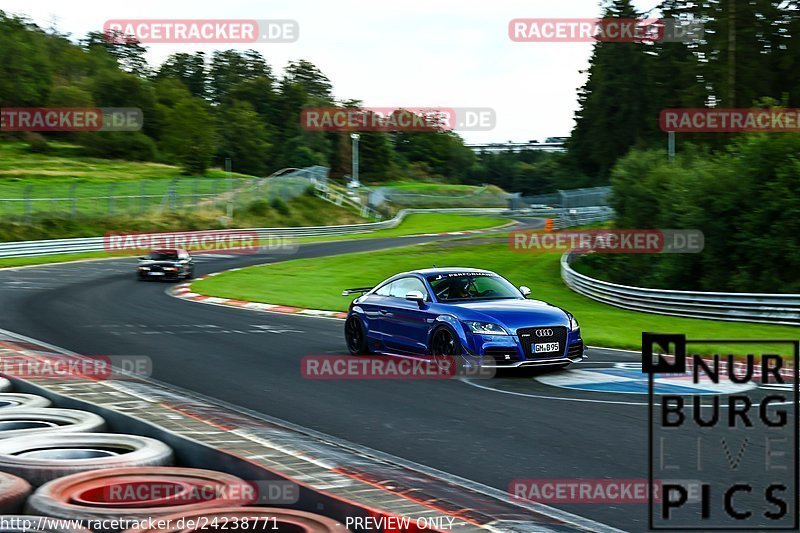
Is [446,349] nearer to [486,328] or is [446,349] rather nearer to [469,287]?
[486,328]

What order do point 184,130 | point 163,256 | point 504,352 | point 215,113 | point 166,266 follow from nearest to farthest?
point 504,352, point 166,266, point 163,256, point 184,130, point 215,113

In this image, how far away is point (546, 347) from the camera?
12.7m

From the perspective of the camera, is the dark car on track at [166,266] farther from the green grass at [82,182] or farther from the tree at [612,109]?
the tree at [612,109]

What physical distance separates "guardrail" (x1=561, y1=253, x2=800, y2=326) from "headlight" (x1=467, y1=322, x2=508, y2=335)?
1270 cm

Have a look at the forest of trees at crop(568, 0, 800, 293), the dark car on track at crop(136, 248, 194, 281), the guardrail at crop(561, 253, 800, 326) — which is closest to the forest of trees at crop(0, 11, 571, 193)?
the forest of trees at crop(568, 0, 800, 293)

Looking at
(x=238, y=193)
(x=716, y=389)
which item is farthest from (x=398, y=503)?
(x=238, y=193)

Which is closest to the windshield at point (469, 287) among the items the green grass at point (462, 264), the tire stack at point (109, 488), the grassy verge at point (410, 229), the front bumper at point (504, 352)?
the front bumper at point (504, 352)

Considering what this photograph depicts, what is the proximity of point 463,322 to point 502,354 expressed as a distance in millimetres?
703

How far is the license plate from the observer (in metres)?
12.7

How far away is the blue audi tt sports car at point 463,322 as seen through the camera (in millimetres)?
12641

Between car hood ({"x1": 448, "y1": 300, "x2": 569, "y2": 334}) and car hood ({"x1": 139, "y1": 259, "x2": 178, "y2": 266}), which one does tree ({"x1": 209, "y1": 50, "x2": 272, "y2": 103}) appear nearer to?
car hood ({"x1": 139, "y1": 259, "x2": 178, "y2": 266})

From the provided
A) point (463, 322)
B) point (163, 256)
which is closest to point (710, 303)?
point (463, 322)

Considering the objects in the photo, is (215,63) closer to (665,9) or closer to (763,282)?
(665,9)

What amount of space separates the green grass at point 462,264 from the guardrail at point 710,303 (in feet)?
1.04
